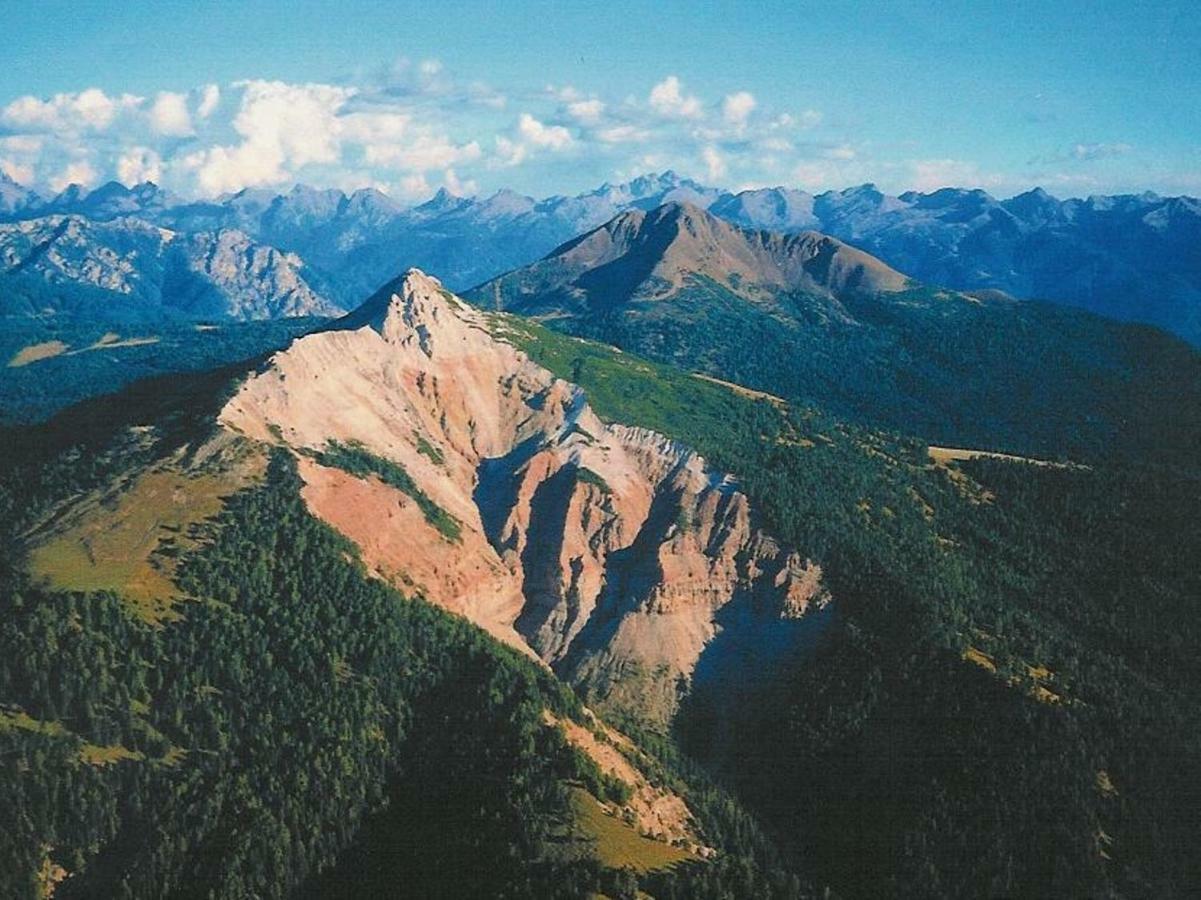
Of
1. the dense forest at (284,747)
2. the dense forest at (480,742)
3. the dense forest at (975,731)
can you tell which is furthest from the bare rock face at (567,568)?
the dense forest at (284,747)

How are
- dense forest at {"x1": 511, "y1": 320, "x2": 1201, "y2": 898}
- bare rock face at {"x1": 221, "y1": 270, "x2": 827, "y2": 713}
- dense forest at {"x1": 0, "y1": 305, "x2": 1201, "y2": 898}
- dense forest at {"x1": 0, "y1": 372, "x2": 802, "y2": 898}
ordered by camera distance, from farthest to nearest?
1. bare rock face at {"x1": 221, "y1": 270, "x2": 827, "y2": 713}
2. dense forest at {"x1": 511, "y1": 320, "x2": 1201, "y2": 898}
3. dense forest at {"x1": 0, "y1": 305, "x2": 1201, "y2": 898}
4. dense forest at {"x1": 0, "y1": 372, "x2": 802, "y2": 898}

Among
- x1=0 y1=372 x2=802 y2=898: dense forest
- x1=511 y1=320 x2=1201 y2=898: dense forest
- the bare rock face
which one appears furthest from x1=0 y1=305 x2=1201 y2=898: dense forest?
the bare rock face

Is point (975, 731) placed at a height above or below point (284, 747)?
below

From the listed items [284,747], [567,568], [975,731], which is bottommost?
[975,731]

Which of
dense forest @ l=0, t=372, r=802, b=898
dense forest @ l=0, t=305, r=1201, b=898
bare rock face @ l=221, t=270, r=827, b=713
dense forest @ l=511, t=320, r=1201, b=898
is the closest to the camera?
dense forest @ l=0, t=372, r=802, b=898

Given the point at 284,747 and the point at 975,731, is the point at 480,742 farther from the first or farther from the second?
the point at 975,731

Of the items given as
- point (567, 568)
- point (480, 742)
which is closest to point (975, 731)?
point (480, 742)

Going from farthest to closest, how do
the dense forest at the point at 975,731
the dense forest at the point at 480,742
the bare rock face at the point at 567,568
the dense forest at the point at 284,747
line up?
1. the bare rock face at the point at 567,568
2. the dense forest at the point at 975,731
3. the dense forest at the point at 480,742
4. the dense forest at the point at 284,747

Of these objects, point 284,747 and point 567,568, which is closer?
point 284,747

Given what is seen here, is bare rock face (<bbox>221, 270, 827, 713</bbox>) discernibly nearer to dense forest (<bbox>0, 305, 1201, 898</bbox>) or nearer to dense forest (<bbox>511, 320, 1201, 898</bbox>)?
dense forest (<bbox>0, 305, 1201, 898</bbox>)

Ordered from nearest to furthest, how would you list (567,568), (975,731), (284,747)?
(284,747) → (975,731) → (567,568)

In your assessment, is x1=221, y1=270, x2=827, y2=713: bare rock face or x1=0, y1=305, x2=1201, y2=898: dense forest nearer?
x1=0, y1=305, x2=1201, y2=898: dense forest

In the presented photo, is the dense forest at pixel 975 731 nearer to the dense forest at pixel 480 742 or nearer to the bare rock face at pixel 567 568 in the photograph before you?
the dense forest at pixel 480 742

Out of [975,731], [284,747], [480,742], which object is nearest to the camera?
[284,747]
